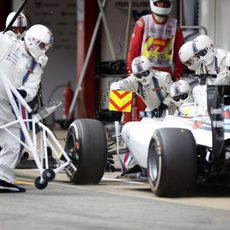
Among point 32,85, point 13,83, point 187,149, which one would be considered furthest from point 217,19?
point 187,149

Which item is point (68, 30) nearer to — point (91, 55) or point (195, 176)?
point (91, 55)

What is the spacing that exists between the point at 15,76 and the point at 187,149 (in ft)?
7.09

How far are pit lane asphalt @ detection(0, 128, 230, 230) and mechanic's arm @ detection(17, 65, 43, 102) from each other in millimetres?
1038

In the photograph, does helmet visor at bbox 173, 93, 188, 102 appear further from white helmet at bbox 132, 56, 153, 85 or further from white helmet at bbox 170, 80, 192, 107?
white helmet at bbox 132, 56, 153, 85

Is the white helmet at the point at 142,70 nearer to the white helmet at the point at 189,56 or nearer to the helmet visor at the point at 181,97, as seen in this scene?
the white helmet at the point at 189,56

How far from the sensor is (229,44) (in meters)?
17.5

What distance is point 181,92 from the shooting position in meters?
13.6

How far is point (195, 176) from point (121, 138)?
2.77 metres

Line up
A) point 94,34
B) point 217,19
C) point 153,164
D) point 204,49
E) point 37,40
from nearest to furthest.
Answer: point 153,164 < point 37,40 < point 204,49 < point 217,19 < point 94,34

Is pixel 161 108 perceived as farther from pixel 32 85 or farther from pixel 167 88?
pixel 32 85

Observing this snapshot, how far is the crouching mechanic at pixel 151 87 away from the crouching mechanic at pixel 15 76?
5.97 ft

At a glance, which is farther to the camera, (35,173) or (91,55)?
(91,55)

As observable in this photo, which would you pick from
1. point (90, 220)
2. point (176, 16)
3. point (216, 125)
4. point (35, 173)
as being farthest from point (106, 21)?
point (90, 220)

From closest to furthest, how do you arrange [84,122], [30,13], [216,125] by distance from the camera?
1. [216,125]
2. [84,122]
3. [30,13]
